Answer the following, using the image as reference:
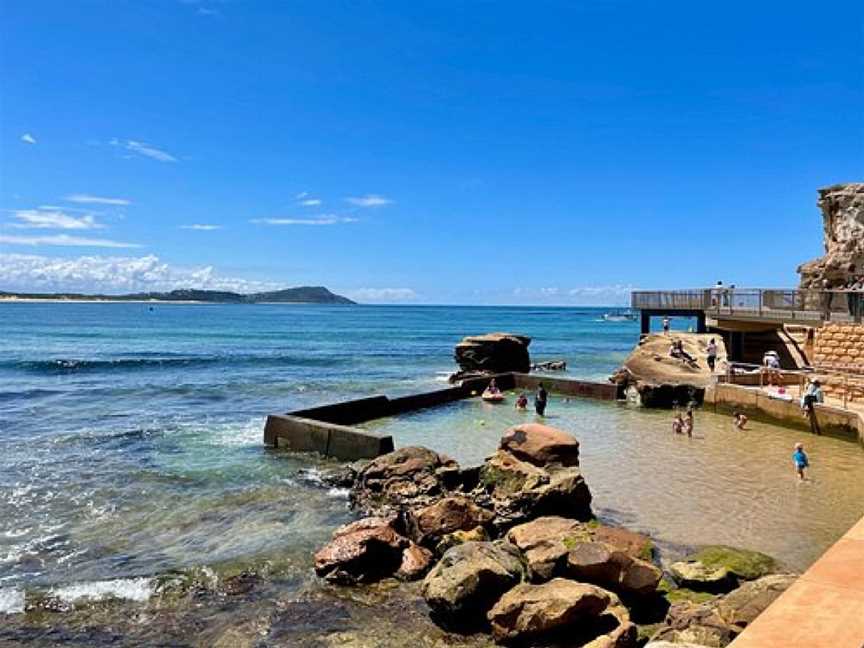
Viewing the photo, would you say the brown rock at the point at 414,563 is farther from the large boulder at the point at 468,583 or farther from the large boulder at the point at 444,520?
the large boulder at the point at 468,583

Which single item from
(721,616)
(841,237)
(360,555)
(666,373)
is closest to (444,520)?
(360,555)

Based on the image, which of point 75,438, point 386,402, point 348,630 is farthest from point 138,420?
point 348,630

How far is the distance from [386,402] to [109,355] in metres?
40.7

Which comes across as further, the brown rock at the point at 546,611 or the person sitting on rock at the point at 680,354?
the person sitting on rock at the point at 680,354

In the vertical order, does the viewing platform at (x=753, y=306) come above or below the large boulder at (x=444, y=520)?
above

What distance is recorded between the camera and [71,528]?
13750mm

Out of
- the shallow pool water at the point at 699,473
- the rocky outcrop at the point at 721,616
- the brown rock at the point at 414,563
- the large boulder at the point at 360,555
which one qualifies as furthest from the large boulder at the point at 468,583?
the shallow pool water at the point at 699,473

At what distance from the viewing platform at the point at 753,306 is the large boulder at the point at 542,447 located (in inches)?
606

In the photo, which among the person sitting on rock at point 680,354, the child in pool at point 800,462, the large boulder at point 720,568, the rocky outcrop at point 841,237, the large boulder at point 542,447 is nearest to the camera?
the large boulder at point 720,568

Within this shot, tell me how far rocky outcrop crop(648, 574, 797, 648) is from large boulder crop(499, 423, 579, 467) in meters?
6.95

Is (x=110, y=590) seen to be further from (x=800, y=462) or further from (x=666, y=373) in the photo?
(x=666, y=373)

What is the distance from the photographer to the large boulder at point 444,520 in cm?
1190

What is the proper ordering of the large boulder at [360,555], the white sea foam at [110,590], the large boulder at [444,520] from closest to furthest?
the white sea foam at [110,590], the large boulder at [360,555], the large boulder at [444,520]

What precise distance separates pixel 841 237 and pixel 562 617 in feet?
131
